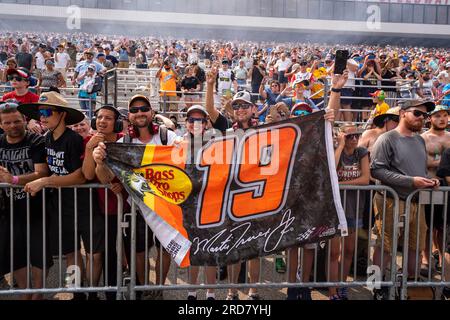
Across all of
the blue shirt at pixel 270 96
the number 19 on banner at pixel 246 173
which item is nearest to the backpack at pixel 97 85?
the blue shirt at pixel 270 96

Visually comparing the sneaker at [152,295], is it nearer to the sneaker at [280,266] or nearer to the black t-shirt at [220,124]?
the sneaker at [280,266]

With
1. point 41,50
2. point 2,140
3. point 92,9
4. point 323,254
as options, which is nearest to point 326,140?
point 323,254

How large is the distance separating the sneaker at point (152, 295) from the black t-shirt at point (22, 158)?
117cm

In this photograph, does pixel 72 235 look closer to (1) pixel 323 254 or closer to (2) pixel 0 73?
(1) pixel 323 254

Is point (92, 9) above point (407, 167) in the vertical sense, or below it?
above

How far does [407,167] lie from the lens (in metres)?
5.21

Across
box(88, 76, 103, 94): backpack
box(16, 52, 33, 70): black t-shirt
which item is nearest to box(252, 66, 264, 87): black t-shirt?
box(88, 76, 103, 94): backpack

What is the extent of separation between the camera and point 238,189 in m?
4.77

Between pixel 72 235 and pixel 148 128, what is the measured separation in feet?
3.56

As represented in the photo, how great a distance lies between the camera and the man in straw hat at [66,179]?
4789 millimetres

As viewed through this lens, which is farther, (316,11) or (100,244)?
(316,11)

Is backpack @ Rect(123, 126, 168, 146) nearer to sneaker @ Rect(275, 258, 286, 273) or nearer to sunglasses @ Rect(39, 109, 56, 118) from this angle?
sunglasses @ Rect(39, 109, 56, 118)
